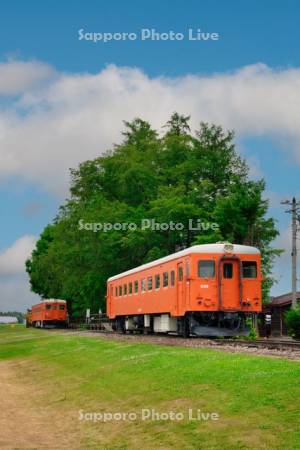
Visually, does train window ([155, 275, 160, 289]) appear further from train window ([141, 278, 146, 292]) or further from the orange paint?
train window ([141, 278, 146, 292])

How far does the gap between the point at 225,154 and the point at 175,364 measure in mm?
47120

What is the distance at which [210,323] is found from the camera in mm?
28359

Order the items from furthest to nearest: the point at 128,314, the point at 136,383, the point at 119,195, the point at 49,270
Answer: the point at 49,270
the point at 119,195
the point at 128,314
the point at 136,383

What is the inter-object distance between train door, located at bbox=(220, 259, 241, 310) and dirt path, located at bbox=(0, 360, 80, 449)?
28.5 feet

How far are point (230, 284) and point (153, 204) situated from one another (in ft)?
99.4

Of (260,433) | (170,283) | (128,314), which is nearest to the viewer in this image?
(260,433)

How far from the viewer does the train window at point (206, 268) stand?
91.4ft

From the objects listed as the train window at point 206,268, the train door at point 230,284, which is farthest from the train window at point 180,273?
the train door at point 230,284

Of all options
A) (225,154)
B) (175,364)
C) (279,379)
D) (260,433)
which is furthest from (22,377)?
(225,154)

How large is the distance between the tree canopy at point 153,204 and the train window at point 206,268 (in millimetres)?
21903

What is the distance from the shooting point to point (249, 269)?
2872 cm

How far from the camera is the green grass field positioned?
35.5 ft

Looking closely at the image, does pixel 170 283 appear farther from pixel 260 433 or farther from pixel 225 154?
pixel 225 154

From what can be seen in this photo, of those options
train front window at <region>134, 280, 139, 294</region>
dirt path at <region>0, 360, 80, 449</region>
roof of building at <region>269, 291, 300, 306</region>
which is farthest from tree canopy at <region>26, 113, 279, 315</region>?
dirt path at <region>0, 360, 80, 449</region>
